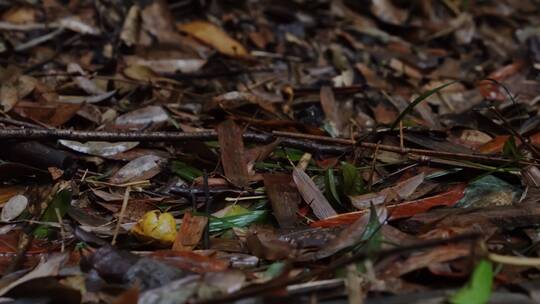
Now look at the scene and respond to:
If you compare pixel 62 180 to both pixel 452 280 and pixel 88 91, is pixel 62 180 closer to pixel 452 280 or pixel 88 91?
pixel 88 91

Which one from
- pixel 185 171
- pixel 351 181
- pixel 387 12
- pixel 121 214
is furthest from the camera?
pixel 387 12

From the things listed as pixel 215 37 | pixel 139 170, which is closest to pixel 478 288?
pixel 139 170

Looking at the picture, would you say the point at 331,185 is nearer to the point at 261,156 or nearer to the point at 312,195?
the point at 312,195

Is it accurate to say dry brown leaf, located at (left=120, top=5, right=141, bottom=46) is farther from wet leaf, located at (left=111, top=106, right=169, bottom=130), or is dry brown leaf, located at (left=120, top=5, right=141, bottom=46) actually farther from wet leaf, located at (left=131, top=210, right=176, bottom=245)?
wet leaf, located at (left=131, top=210, right=176, bottom=245)

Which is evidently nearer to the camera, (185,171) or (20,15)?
(185,171)

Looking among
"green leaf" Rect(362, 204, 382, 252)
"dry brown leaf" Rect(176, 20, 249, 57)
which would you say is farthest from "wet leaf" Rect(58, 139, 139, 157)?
"dry brown leaf" Rect(176, 20, 249, 57)

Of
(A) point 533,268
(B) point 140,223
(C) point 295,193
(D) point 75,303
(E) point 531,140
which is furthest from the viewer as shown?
(E) point 531,140

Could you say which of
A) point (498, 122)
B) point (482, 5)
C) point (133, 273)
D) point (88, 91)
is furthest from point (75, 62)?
point (482, 5)
